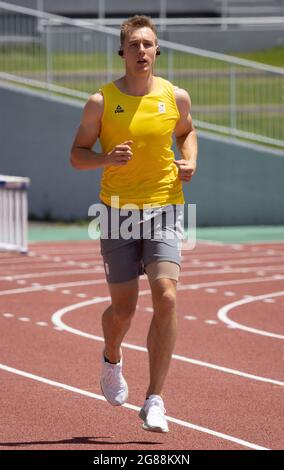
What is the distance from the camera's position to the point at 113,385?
7.87 meters

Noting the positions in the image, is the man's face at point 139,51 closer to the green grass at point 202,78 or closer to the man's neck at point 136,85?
the man's neck at point 136,85

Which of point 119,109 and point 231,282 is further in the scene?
point 231,282

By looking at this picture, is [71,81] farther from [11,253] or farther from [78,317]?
[78,317]

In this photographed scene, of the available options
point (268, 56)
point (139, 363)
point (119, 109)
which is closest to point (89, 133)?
point (119, 109)

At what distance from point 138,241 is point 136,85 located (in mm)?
900

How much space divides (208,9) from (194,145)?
25608 mm

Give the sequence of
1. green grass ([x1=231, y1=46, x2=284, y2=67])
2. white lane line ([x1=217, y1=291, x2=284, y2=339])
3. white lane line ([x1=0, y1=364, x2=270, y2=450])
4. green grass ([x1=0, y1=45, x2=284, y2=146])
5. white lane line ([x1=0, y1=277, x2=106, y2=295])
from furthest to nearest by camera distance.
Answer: green grass ([x1=231, y1=46, x2=284, y2=67]), green grass ([x1=0, y1=45, x2=284, y2=146]), white lane line ([x1=0, y1=277, x2=106, y2=295]), white lane line ([x1=217, y1=291, x2=284, y2=339]), white lane line ([x1=0, y1=364, x2=270, y2=450])

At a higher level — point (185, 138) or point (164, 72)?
point (185, 138)

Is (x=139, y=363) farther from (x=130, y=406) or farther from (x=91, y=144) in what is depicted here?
(x=91, y=144)

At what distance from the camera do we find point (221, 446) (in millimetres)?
7086

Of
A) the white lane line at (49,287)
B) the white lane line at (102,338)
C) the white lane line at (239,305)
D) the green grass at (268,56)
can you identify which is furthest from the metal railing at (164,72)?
the white lane line at (102,338)

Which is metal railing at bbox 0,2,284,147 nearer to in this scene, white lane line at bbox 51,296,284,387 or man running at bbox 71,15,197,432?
white lane line at bbox 51,296,284,387

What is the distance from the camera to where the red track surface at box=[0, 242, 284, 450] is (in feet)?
24.5

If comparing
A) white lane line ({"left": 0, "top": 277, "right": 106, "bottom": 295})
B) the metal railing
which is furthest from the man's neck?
the metal railing
